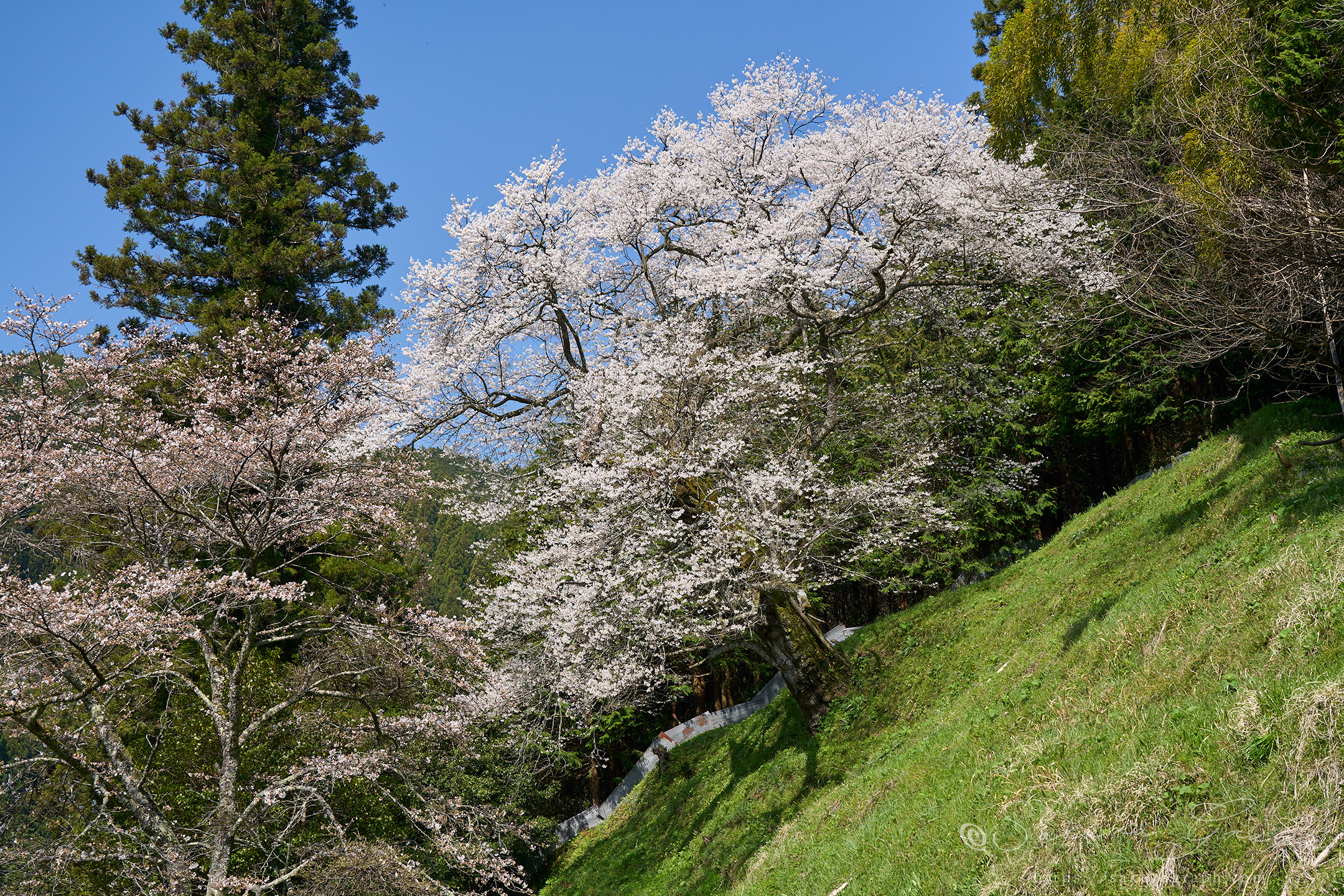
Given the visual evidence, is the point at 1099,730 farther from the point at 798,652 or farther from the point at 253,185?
the point at 253,185

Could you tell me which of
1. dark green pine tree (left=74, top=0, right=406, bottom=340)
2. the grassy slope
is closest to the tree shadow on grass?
the grassy slope

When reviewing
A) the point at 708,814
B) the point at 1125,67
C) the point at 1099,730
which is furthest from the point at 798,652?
the point at 1125,67

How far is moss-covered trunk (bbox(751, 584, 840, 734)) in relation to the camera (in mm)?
11453

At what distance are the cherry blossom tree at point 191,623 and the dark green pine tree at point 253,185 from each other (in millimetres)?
11266

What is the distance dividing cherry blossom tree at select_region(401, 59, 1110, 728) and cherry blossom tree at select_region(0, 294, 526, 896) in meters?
2.11

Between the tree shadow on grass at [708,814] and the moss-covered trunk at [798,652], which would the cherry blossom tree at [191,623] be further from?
the moss-covered trunk at [798,652]

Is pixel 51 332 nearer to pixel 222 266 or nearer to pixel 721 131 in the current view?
pixel 721 131

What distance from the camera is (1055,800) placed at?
517 centimetres

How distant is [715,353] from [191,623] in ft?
23.2

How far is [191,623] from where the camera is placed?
7836 mm

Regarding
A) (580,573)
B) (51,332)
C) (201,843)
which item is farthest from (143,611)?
(580,573)

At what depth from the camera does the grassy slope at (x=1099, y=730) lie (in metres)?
4.27

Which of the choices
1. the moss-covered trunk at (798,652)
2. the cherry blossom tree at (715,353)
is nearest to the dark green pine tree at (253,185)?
the cherry blossom tree at (715,353)

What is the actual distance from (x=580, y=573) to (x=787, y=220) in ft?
20.3
